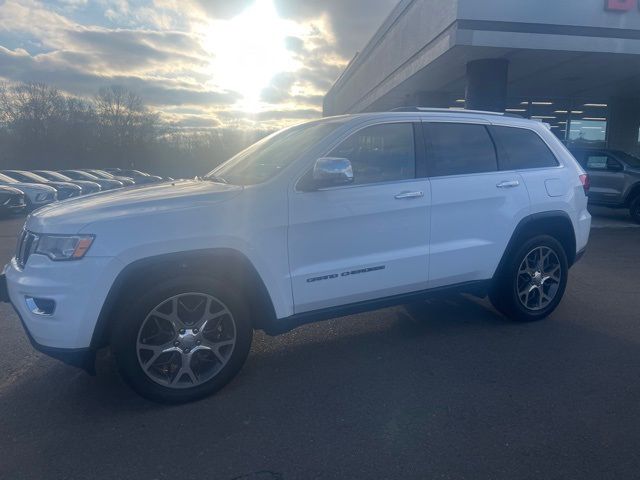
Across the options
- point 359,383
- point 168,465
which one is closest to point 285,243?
point 359,383

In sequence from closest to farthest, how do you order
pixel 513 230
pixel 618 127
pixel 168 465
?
pixel 168 465 < pixel 513 230 < pixel 618 127

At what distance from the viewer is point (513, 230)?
4.79m

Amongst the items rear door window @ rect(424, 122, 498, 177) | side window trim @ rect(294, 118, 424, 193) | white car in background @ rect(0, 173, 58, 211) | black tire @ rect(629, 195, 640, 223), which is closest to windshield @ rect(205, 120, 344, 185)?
side window trim @ rect(294, 118, 424, 193)

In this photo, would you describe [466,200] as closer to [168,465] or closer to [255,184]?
[255,184]

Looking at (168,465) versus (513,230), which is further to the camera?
(513,230)

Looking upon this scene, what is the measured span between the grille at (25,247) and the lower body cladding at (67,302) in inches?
8.9

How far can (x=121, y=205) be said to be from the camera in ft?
11.5

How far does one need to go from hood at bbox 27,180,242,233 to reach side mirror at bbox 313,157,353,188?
1.91ft

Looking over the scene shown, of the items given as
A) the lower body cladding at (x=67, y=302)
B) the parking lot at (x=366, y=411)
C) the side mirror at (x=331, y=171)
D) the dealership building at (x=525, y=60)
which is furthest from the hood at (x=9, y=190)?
the side mirror at (x=331, y=171)

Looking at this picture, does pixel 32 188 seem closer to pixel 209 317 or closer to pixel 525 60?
pixel 525 60

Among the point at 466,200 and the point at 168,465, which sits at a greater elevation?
the point at 466,200

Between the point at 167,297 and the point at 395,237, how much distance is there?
1.80 m

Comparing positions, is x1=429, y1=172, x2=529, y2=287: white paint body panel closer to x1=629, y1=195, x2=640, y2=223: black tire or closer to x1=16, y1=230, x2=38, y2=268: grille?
x1=16, y1=230, x2=38, y2=268: grille

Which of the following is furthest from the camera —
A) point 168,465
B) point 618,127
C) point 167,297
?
point 618,127
